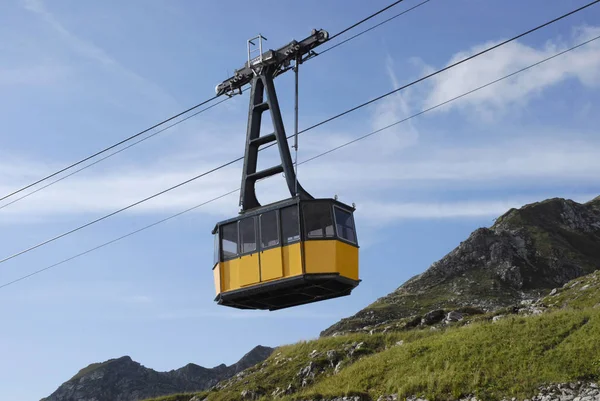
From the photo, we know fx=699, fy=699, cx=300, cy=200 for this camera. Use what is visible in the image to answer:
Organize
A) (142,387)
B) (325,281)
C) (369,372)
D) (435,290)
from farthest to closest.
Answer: (142,387)
(435,290)
(369,372)
(325,281)

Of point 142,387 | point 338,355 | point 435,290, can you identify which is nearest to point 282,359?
point 338,355

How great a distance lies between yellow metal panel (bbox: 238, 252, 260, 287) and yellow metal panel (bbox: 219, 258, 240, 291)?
0.14 metres

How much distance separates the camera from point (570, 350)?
1390 inches

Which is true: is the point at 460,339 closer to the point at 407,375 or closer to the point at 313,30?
the point at 407,375

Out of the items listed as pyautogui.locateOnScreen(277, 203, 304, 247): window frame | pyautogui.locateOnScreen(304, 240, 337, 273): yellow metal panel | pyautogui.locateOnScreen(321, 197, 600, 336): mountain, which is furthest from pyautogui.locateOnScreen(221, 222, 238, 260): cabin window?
pyautogui.locateOnScreen(321, 197, 600, 336): mountain

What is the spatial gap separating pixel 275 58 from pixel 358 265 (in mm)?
7670

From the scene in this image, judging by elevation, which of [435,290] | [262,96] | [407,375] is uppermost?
[435,290]

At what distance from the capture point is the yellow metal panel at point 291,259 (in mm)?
21016

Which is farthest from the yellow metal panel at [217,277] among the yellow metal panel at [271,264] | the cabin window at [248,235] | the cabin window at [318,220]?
the cabin window at [318,220]

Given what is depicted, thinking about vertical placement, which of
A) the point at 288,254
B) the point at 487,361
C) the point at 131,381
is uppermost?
the point at 131,381

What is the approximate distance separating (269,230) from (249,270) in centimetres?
147

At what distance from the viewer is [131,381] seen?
19050 centimetres

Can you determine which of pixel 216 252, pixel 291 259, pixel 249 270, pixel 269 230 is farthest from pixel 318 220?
pixel 216 252

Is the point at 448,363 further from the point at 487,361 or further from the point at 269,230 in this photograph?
the point at 269,230
